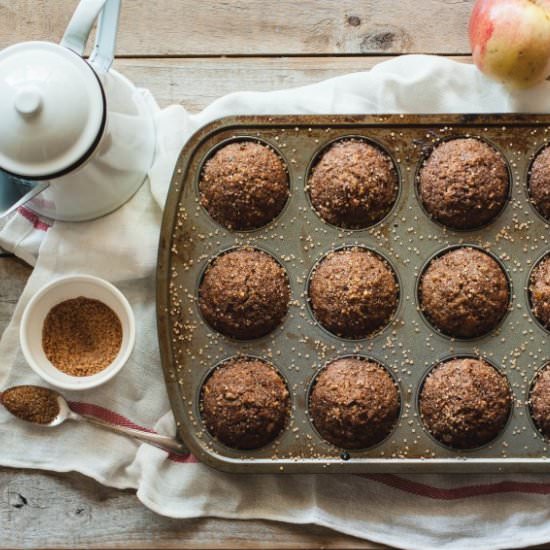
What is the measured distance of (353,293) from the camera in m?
2.14

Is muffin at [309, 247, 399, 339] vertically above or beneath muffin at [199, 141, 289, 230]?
beneath

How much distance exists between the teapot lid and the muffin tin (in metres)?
0.34

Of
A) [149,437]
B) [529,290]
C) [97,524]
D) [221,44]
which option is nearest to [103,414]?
[149,437]

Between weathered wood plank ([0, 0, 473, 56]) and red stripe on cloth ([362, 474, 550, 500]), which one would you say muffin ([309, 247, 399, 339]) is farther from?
weathered wood plank ([0, 0, 473, 56])

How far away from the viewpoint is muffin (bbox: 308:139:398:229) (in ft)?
7.09

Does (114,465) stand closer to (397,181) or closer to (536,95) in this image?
(397,181)

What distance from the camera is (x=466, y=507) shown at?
7.72 feet

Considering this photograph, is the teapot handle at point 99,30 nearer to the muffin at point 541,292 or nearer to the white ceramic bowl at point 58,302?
the white ceramic bowl at point 58,302

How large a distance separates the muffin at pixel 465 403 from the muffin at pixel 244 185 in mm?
682

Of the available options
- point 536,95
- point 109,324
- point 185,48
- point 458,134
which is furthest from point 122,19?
point 536,95

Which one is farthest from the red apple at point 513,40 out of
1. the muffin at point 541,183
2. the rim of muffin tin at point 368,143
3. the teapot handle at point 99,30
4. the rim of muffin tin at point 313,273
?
the teapot handle at point 99,30

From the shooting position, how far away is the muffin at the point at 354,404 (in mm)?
2125

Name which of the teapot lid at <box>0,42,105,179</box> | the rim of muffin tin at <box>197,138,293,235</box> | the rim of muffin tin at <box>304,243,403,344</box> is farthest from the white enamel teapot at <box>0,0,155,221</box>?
the rim of muffin tin at <box>304,243,403,344</box>

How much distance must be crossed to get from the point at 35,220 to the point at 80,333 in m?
0.39
